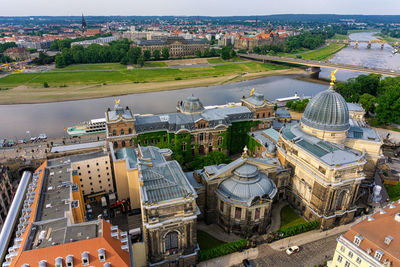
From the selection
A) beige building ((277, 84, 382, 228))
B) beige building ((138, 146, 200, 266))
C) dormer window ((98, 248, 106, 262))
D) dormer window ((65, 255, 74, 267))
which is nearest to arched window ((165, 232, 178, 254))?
beige building ((138, 146, 200, 266))

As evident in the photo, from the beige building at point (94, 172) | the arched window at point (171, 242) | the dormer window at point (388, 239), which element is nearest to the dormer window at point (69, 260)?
the arched window at point (171, 242)

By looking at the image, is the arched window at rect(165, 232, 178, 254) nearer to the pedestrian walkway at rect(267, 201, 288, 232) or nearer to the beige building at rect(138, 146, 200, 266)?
the beige building at rect(138, 146, 200, 266)

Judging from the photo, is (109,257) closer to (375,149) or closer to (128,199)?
(128,199)

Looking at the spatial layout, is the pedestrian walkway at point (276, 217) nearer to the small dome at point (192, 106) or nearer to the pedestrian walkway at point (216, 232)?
the pedestrian walkway at point (216, 232)

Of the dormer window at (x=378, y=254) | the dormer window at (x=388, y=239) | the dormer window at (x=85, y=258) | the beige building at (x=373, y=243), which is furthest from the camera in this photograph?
the dormer window at (x=388, y=239)

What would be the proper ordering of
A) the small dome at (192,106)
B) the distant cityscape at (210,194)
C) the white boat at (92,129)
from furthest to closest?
the white boat at (92,129)
the small dome at (192,106)
the distant cityscape at (210,194)

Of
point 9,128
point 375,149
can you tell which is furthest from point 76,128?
Answer: point 375,149
